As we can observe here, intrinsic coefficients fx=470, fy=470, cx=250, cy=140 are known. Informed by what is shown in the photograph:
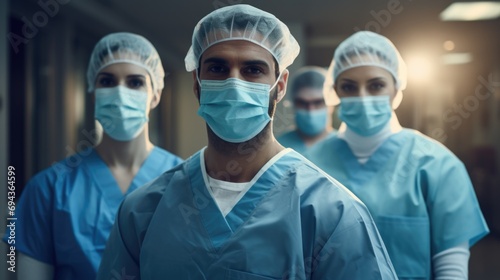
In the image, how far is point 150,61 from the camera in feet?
5.42

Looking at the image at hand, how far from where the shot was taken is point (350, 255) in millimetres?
925

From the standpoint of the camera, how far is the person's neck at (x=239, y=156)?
1053 mm

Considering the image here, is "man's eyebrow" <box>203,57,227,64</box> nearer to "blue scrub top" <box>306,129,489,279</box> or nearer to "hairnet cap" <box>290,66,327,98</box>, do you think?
"blue scrub top" <box>306,129,489,279</box>

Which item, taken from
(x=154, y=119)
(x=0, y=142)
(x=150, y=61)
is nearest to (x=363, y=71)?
(x=150, y=61)

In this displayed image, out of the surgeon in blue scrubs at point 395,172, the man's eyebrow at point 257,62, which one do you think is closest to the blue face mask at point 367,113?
the surgeon in blue scrubs at point 395,172

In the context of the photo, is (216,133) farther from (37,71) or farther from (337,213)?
(37,71)

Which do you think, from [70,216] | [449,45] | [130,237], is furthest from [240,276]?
[449,45]

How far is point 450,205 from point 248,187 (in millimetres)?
748

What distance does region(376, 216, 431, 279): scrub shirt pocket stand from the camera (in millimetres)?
1436

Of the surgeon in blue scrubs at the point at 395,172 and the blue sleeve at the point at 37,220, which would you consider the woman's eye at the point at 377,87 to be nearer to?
the surgeon in blue scrubs at the point at 395,172

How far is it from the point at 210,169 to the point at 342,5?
284 centimetres

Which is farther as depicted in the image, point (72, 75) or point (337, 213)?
point (72, 75)

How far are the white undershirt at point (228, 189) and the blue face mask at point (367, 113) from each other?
0.67 meters

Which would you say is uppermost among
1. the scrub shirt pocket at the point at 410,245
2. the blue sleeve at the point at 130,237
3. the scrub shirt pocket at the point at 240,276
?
the blue sleeve at the point at 130,237
